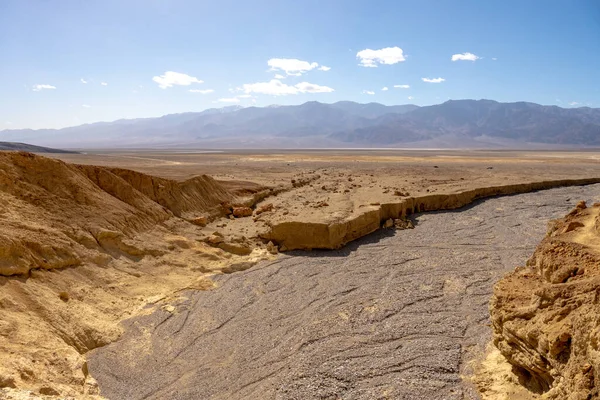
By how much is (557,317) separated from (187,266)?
981 cm

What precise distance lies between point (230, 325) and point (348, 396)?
3.47m

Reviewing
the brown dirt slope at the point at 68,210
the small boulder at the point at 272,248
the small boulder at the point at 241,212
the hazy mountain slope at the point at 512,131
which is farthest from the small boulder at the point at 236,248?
the hazy mountain slope at the point at 512,131

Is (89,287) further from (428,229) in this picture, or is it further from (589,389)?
(428,229)

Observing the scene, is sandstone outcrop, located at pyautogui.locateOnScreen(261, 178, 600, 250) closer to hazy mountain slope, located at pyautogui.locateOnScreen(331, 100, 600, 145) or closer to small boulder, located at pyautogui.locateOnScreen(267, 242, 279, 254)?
small boulder, located at pyautogui.locateOnScreen(267, 242, 279, 254)

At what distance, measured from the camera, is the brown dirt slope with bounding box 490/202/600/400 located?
4.42 m

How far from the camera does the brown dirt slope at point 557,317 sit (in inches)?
174

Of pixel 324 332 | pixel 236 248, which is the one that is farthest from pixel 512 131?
pixel 324 332

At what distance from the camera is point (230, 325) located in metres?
9.34

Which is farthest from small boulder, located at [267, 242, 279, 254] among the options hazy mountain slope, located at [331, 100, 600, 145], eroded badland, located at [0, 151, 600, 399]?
hazy mountain slope, located at [331, 100, 600, 145]

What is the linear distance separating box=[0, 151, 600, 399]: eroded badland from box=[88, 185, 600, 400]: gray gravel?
0.43ft

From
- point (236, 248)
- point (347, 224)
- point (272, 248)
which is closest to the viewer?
point (236, 248)

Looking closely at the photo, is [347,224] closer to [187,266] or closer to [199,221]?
[199,221]

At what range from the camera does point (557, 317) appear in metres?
5.06

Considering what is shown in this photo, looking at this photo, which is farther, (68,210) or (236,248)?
(236,248)
